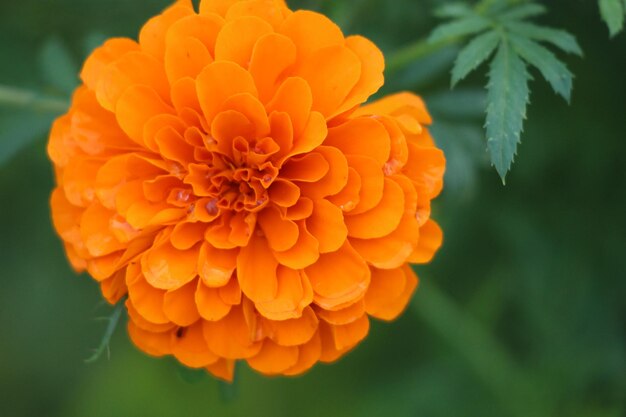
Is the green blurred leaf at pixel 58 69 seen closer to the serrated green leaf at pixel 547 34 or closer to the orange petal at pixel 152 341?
the orange petal at pixel 152 341

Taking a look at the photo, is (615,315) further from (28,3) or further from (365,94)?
(28,3)

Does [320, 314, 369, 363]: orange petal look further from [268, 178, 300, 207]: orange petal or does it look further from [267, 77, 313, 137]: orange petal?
[267, 77, 313, 137]: orange petal

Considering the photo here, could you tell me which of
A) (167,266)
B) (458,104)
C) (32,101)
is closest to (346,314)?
(167,266)

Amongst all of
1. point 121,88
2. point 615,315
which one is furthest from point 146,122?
point 615,315

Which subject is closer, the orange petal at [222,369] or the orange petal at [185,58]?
the orange petal at [185,58]

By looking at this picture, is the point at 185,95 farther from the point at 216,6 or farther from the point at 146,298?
the point at 146,298

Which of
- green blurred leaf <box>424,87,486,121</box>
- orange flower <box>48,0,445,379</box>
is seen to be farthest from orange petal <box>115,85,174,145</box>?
green blurred leaf <box>424,87,486,121</box>

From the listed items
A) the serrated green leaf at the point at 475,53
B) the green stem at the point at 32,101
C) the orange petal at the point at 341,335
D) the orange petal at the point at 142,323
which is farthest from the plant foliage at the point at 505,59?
the green stem at the point at 32,101
